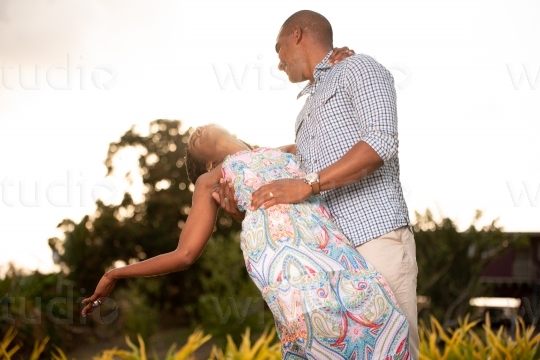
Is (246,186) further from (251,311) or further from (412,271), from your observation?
(251,311)

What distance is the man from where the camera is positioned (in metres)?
1.85

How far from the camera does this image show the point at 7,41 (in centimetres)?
621

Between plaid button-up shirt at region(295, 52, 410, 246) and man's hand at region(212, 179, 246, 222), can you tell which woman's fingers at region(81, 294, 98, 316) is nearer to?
man's hand at region(212, 179, 246, 222)

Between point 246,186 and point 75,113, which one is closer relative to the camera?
point 246,186

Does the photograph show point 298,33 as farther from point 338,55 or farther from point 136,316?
point 136,316

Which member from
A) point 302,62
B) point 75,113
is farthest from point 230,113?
point 302,62

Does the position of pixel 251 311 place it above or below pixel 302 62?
below

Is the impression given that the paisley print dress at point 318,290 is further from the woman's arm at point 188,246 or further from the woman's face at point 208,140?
the woman's face at point 208,140

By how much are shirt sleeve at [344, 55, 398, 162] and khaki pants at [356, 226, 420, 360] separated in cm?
26

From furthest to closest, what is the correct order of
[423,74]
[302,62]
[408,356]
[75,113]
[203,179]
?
[75,113]
[423,74]
[302,62]
[203,179]
[408,356]

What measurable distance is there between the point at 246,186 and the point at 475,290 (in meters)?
8.99

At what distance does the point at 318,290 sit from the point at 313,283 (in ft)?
0.07

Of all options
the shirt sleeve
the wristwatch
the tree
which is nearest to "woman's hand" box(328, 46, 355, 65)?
the shirt sleeve

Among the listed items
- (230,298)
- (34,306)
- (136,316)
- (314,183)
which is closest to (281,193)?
(314,183)
